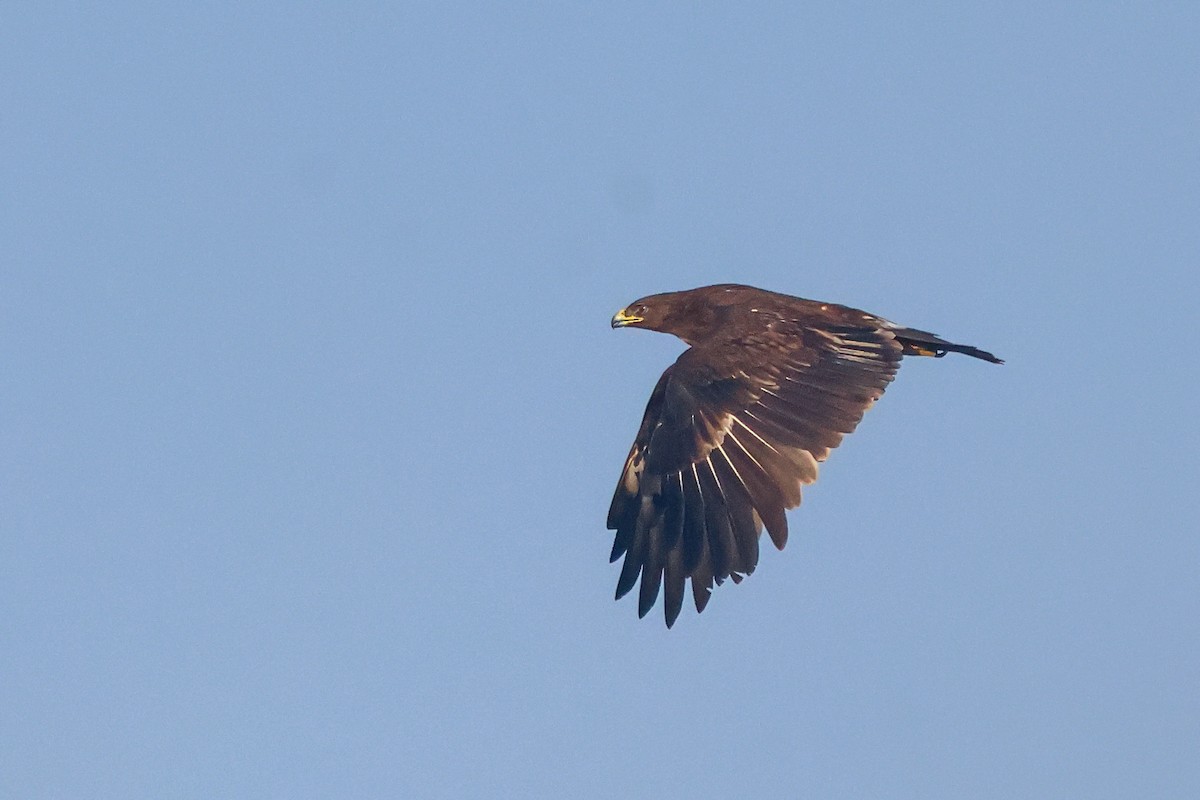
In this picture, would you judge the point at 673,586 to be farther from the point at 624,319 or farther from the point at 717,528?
the point at 624,319

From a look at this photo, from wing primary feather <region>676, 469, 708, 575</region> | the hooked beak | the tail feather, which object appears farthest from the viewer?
the hooked beak

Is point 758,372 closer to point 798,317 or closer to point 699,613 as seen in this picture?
point 798,317

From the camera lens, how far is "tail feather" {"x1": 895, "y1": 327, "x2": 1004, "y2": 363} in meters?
14.3

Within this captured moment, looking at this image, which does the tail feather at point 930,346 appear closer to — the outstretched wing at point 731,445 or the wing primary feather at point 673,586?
the outstretched wing at point 731,445

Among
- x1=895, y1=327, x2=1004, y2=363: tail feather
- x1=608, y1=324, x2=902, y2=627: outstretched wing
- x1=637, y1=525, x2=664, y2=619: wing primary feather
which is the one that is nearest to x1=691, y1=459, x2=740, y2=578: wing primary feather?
x1=608, y1=324, x2=902, y2=627: outstretched wing

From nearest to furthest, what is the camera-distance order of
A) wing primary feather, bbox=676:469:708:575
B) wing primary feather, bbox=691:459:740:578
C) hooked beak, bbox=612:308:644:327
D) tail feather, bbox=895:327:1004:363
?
wing primary feather, bbox=691:459:740:578, wing primary feather, bbox=676:469:708:575, tail feather, bbox=895:327:1004:363, hooked beak, bbox=612:308:644:327

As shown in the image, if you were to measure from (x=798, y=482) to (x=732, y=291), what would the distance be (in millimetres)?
2530

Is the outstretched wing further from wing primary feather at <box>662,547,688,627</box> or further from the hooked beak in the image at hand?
the hooked beak

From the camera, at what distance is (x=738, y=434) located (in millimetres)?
13391

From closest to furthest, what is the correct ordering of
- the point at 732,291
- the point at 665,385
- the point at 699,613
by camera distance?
the point at 699,613
the point at 665,385
the point at 732,291

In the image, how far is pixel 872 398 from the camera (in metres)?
13.4

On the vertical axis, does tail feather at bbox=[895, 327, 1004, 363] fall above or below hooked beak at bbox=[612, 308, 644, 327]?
below

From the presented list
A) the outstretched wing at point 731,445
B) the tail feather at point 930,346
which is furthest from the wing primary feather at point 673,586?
the tail feather at point 930,346

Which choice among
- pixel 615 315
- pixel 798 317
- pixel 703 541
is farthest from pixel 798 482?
pixel 615 315
